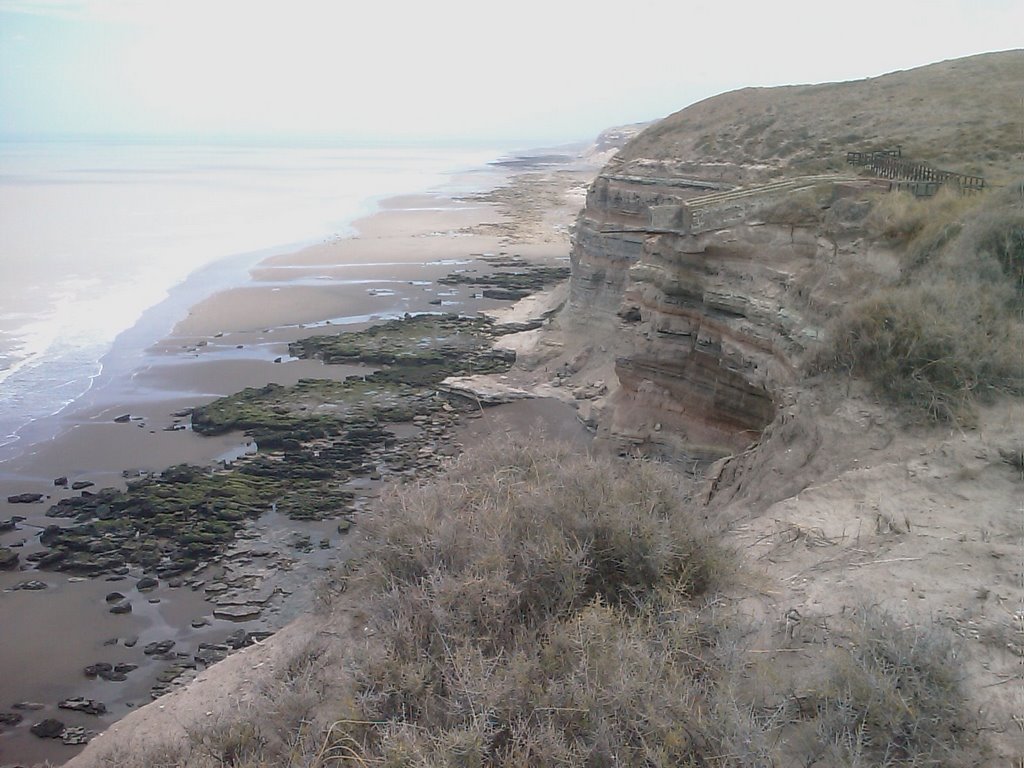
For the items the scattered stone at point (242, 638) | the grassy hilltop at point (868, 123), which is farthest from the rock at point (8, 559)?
the grassy hilltop at point (868, 123)

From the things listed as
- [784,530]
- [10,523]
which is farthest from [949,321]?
[10,523]

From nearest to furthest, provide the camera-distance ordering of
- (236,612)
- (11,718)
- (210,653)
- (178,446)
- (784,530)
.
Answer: (784,530), (11,718), (210,653), (236,612), (178,446)

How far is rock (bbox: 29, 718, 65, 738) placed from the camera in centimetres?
883

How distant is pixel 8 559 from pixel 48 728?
449 cm

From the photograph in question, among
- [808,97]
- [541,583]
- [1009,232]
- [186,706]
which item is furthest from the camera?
[808,97]

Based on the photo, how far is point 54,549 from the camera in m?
12.7

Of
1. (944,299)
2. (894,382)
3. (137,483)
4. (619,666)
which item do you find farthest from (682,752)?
(137,483)

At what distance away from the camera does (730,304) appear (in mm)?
11891

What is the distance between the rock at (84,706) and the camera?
923cm

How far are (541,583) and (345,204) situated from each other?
5878cm

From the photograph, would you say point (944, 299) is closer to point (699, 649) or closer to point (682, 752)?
point (699, 649)

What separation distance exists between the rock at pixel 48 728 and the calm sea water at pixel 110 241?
957 centimetres

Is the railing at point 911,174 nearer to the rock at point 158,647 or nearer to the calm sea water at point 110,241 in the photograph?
the rock at point 158,647

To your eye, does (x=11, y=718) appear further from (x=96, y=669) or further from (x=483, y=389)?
(x=483, y=389)
